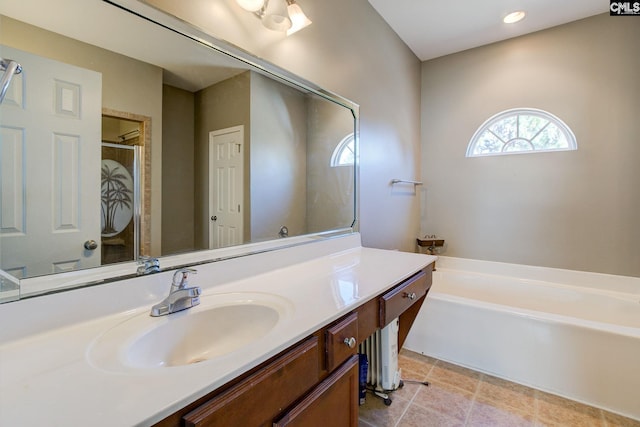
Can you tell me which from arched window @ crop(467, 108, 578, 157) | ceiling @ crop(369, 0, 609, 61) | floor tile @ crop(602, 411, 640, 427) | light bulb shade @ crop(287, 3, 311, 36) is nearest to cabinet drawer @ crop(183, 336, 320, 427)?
light bulb shade @ crop(287, 3, 311, 36)

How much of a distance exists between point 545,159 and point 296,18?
2.56 m

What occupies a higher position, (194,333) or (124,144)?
(124,144)

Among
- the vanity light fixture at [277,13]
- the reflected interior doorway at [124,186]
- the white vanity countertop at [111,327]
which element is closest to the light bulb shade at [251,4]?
the vanity light fixture at [277,13]

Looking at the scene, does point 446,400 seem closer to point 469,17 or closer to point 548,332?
point 548,332

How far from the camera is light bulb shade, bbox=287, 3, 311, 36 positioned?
1454 millimetres

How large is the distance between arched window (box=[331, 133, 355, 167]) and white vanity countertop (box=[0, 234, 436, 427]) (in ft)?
3.00

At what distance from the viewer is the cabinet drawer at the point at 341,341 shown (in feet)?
2.83

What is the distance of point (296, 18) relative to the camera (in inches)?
58.0

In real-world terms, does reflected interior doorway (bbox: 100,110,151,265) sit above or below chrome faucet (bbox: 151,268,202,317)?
above

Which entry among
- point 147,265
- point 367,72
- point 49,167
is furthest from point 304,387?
point 367,72

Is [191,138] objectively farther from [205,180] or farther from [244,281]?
[244,281]

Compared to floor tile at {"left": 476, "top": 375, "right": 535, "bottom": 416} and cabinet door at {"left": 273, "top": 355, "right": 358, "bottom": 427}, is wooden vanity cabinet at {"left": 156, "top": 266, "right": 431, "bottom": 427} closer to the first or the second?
cabinet door at {"left": 273, "top": 355, "right": 358, "bottom": 427}

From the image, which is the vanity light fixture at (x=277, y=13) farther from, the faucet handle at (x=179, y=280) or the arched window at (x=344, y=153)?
the faucet handle at (x=179, y=280)

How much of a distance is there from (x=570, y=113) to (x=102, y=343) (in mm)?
3501
